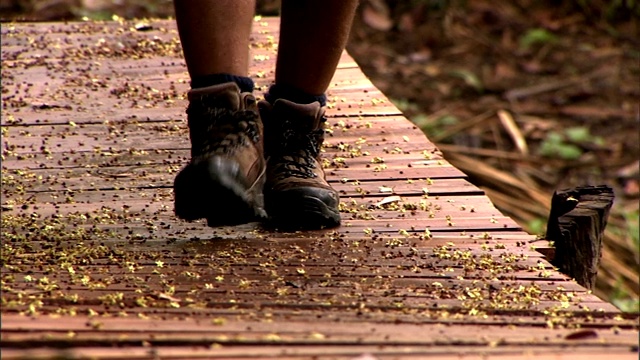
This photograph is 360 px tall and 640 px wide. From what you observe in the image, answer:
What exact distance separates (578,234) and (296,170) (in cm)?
74

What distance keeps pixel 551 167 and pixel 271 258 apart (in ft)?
12.5

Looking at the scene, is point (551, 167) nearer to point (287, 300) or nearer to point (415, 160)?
point (415, 160)

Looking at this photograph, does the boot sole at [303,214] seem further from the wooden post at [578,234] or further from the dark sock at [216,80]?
the wooden post at [578,234]

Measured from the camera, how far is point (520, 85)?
22.6 ft

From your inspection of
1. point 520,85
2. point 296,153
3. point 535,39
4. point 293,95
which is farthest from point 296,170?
point 535,39

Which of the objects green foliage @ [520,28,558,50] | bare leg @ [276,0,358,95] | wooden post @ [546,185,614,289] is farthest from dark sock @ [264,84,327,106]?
green foliage @ [520,28,558,50]

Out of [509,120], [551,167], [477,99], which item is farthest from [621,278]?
[477,99]

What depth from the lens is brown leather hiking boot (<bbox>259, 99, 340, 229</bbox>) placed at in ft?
8.38

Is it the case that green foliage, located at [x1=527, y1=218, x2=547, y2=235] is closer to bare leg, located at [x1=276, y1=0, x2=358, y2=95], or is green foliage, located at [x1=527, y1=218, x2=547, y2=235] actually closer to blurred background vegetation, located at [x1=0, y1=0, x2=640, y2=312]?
blurred background vegetation, located at [x1=0, y1=0, x2=640, y2=312]

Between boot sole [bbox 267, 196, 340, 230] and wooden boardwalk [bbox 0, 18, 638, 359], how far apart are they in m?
0.04

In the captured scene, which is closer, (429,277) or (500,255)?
(429,277)

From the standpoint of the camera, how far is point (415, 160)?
3.13 meters

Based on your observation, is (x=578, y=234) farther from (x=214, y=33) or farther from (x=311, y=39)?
(x=214, y=33)

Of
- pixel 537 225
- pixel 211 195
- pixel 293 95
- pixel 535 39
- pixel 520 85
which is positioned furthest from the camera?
pixel 535 39
